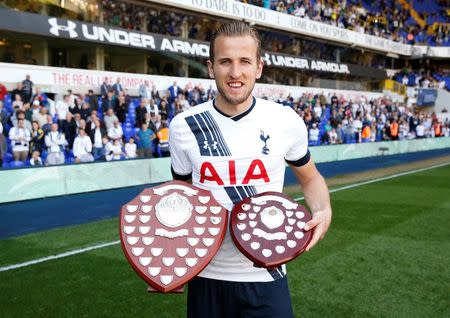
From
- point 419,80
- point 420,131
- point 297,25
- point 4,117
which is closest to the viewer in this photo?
point 4,117

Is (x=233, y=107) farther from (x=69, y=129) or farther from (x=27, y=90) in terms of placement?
(x=27, y=90)

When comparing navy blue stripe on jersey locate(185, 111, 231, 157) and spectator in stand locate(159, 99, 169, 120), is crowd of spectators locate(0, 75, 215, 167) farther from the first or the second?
navy blue stripe on jersey locate(185, 111, 231, 157)

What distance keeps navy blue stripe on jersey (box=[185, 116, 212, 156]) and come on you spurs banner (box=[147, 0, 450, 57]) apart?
18725 mm

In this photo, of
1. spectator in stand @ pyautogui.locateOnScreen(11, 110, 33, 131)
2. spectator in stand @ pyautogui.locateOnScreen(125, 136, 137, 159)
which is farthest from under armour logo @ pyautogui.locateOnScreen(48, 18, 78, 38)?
spectator in stand @ pyautogui.locateOnScreen(125, 136, 137, 159)

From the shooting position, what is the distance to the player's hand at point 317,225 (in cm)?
192

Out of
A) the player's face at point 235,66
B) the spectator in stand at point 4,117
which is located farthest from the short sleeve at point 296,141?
the spectator in stand at point 4,117

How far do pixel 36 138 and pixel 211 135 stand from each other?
9.89 m

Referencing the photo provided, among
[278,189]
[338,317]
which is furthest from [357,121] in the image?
[278,189]

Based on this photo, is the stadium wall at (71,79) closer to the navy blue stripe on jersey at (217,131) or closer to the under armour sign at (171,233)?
the navy blue stripe on jersey at (217,131)

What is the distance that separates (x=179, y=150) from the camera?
7.62 feet

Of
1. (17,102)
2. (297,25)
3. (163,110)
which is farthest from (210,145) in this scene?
(297,25)

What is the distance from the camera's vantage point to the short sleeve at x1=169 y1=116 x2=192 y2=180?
90.7 inches

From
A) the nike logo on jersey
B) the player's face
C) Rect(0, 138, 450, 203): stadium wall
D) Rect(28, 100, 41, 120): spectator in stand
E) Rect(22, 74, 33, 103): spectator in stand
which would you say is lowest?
Rect(0, 138, 450, 203): stadium wall

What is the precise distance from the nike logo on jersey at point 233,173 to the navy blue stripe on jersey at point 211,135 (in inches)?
2.5
